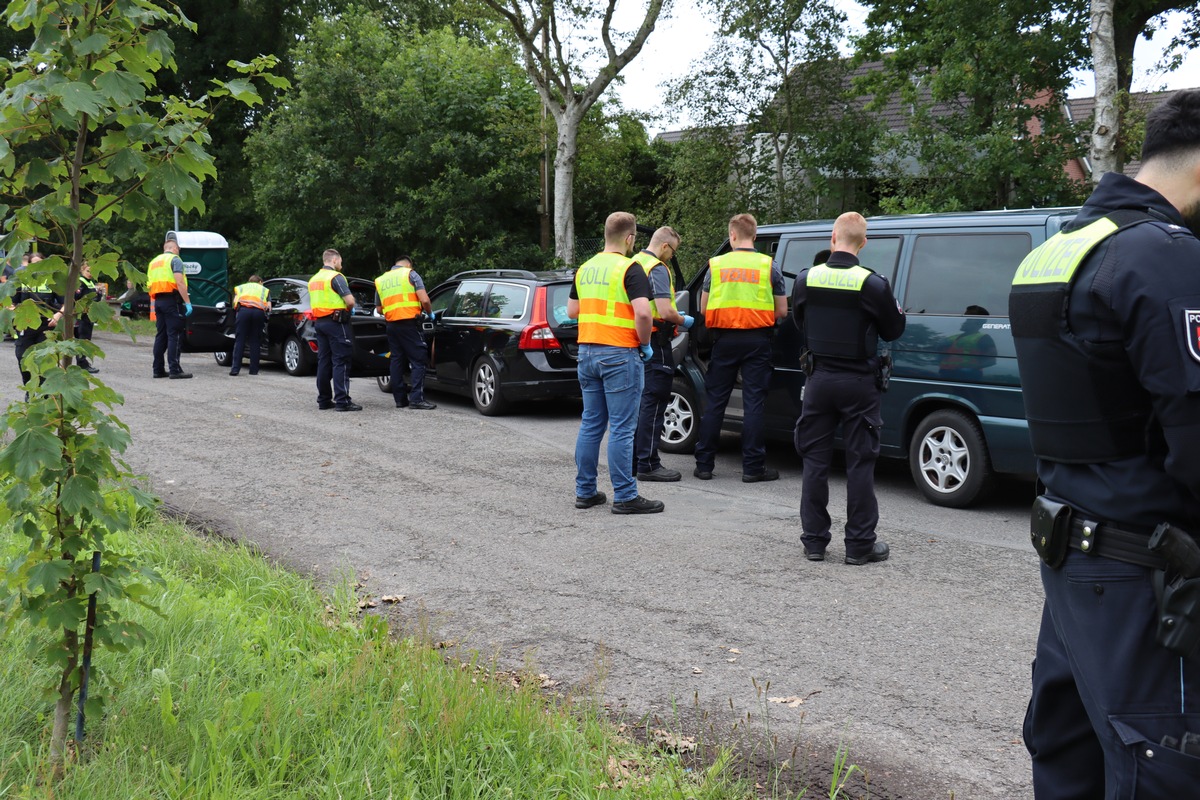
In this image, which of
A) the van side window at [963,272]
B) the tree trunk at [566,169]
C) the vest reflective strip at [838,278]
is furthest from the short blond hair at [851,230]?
the tree trunk at [566,169]

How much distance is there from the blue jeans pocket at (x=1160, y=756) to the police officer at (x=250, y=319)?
1565 centimetres

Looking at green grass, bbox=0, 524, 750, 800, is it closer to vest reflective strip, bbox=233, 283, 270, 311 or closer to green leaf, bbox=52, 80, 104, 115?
green leaf, bbox=52, 80, 104, 115

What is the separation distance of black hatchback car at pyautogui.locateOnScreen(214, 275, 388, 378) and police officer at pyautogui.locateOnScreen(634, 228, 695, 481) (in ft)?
22.8

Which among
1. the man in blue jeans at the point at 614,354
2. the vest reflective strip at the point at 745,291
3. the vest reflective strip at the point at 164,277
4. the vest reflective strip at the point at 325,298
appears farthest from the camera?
the vest reflective strip at the point at 164,277

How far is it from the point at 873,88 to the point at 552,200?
900cm

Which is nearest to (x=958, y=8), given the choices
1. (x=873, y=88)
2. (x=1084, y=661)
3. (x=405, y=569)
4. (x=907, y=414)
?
(x=873, y=88)

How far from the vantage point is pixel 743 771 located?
3.63m

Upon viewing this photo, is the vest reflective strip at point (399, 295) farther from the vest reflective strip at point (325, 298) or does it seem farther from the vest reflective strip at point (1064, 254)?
the vest reflective strip at point (1064, 254)

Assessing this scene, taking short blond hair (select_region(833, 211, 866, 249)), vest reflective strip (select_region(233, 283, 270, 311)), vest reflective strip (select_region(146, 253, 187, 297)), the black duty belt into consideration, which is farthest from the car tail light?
the black duty belt

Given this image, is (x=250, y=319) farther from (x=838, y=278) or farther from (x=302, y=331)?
(x=838, y=278)

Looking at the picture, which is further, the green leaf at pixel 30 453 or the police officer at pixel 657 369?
the police officer at pixel 657 369

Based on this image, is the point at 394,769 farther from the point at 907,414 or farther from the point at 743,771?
the point at 907,414

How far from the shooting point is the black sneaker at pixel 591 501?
7598 millimetres

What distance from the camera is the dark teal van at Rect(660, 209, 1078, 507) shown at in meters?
7.13
